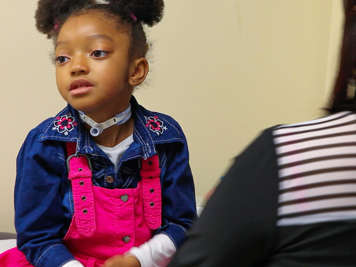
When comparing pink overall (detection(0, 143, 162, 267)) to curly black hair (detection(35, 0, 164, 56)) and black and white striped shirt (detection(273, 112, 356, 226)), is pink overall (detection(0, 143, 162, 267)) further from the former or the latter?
black and white striped shirt (detection(273, 112, 356, 226))

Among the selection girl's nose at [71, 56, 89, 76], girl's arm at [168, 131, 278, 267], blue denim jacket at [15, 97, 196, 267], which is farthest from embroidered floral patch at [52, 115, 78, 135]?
Result: girl's arm at [168, 131, 278, 267]

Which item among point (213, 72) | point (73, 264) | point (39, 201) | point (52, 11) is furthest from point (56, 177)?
point (213, 72)

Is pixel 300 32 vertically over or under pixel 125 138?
over

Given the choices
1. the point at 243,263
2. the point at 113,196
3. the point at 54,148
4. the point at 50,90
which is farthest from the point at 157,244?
the point at 50,90

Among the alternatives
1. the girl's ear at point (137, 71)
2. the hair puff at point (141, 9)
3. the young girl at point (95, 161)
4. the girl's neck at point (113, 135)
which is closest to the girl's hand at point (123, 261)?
the young girl at point (95, 161)

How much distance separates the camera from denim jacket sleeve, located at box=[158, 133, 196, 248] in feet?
2.75

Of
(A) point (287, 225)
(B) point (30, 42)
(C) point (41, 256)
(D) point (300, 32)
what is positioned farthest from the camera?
(D) point (300, 32)

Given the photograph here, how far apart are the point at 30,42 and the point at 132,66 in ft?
1.97

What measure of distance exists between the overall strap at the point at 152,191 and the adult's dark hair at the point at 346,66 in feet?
1.47

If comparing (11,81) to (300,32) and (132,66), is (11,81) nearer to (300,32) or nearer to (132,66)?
(132,66)

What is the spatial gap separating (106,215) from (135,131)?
0.58 ft

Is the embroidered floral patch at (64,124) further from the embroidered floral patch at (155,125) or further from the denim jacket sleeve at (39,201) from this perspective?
the embroidered floral patch at (155,125)

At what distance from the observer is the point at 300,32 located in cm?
142

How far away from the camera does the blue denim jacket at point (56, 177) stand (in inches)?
30.1
